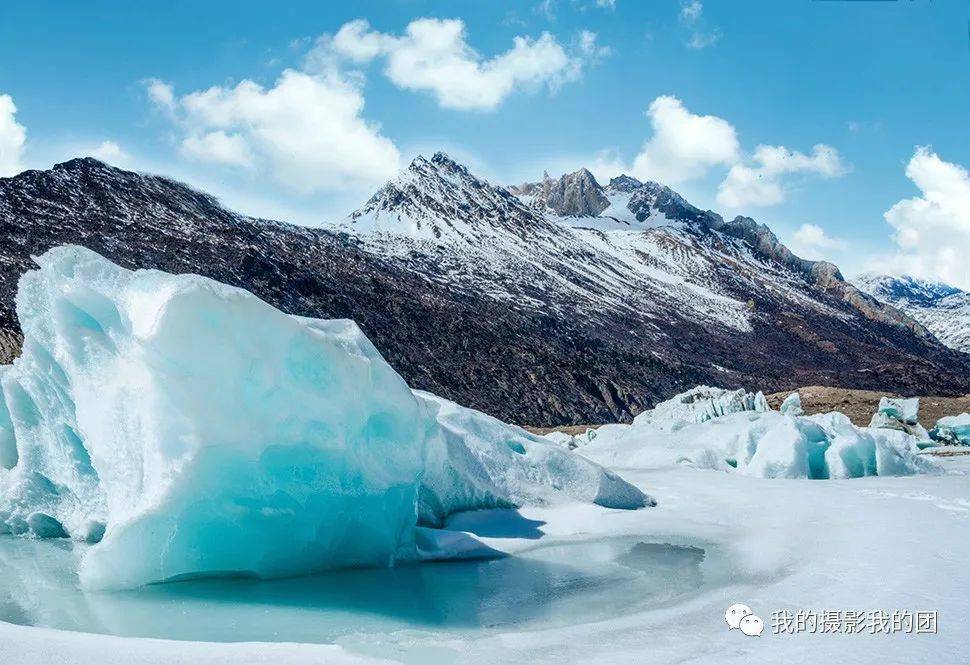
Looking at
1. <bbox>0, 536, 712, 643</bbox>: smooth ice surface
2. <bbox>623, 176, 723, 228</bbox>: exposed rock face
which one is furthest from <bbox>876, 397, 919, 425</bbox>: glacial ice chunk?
<bbox>623, 176, 723, 228</bbox>: exposed rock face

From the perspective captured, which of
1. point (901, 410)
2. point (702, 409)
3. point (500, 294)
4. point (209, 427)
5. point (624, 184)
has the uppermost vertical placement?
point (624, 184)

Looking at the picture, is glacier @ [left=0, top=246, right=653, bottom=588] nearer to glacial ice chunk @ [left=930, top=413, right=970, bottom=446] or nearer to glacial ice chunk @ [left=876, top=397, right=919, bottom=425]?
glacial ice chunk @ [left=930, top=413, right=970, bottom=446]

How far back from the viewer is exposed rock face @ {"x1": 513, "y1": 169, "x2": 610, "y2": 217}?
124 metres

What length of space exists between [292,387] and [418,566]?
5.78 ft

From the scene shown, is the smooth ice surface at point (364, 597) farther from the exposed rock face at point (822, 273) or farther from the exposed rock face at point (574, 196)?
the exposed rock face at point (574, 196)

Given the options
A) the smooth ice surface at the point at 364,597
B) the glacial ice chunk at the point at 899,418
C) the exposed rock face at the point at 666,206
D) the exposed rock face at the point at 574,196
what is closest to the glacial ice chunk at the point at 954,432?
the glacial ice chunk at the point at 899,418

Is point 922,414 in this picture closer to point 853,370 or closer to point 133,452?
point 133,452

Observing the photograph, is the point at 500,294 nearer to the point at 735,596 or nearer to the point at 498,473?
the point at 498,473

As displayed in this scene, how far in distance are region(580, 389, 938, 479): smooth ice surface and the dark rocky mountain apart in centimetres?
1934

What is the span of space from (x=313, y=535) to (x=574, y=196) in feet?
410

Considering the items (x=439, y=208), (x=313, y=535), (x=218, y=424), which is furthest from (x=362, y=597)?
(x=439, y=208)

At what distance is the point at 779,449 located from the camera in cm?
1061

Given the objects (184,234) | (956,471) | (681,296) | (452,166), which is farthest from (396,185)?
(956,471)

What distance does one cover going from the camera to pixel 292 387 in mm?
4770
